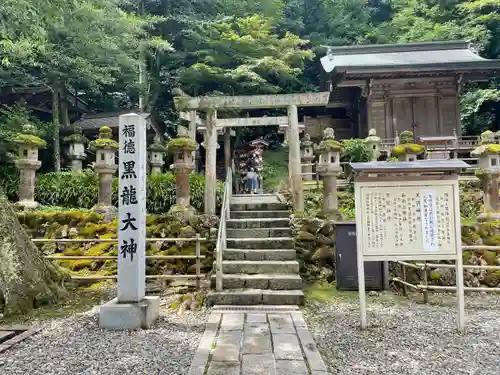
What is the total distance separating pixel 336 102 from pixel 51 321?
17.2 metres

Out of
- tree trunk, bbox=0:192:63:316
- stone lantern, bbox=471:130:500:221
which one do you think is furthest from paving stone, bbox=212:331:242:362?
stone lantern, bbox=471:130:500:221

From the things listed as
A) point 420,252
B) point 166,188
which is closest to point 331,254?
point 420,252

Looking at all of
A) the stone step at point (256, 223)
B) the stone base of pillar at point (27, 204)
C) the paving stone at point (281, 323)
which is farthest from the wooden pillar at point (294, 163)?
the stone base of pillar at point (27, 204)

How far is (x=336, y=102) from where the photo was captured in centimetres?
1884

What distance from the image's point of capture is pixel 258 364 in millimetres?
3467

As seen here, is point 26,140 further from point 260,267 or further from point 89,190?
point 260,267

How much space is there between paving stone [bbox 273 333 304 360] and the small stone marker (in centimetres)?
186

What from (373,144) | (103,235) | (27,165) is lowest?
(103,235)

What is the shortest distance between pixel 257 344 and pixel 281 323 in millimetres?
860

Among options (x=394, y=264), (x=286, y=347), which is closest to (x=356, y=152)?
(x=394, y=264)

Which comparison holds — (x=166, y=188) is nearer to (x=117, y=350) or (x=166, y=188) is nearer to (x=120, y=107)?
(x=117, y=350)

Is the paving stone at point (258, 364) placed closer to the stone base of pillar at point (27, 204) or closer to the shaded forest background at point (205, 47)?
the stone base of pillar at point (27, 204)

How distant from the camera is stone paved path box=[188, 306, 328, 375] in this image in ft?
11.1

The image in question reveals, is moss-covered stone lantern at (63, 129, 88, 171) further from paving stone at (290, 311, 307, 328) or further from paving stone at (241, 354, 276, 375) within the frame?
paving stone at (241, 354, 276, 375)
